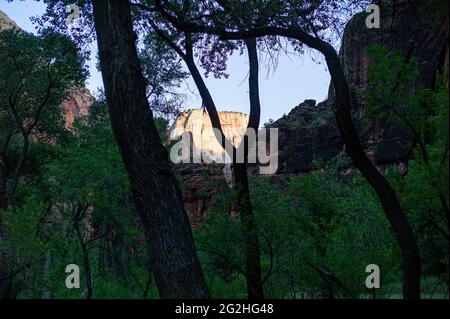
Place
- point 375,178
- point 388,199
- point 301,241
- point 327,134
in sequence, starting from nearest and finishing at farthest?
1. point 388,199
2. point 375,178
3. point 301,241
4. point 327,134

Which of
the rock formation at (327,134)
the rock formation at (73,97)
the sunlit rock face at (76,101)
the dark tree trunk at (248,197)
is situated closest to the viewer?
the dark tree trunk at (248,197)

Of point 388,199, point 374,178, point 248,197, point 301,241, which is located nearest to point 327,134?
point 301,241

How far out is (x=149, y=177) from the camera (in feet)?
26.9

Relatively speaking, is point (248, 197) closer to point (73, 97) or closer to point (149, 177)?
point (149, 177)

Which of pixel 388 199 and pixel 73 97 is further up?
pixel 73 97

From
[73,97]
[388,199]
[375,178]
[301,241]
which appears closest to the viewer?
[388,199]

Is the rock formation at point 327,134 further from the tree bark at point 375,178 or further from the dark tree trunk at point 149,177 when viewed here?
the dark tree trunk at point 149,177

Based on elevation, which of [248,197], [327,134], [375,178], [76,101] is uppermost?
[76,101]

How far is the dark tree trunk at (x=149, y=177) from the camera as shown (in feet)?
26.5

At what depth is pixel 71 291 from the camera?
59.9 feet

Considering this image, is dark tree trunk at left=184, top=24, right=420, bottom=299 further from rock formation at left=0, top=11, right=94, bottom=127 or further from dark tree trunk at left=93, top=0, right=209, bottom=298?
rock formation at left=0, top=11, right=94, bottom=127

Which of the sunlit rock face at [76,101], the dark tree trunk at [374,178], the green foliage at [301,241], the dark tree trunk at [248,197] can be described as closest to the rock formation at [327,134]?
the sunlit rock face at [76,101]

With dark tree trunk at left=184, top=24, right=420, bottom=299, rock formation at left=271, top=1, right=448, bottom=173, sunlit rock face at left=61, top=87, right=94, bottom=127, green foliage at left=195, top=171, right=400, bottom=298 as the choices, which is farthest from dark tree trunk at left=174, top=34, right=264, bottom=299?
rock formation at left=271, top=1, right=448, bottom=173

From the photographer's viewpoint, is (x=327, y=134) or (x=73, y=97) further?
(x=327, y=134)
